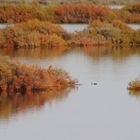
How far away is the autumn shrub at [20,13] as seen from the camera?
54.2 meters

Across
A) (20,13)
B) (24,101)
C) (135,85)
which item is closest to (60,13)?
(20,13)

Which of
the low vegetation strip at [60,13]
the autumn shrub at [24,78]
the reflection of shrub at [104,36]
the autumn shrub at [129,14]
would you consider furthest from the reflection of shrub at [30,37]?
the autumn shrub at [24,78]

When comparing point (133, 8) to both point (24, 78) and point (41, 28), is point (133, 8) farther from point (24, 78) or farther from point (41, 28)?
point (24, 78)

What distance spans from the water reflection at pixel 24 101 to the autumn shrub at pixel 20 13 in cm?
2353

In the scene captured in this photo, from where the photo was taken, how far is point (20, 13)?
54875mm

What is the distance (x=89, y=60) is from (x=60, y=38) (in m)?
6.53

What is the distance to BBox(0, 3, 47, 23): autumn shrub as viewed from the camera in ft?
178

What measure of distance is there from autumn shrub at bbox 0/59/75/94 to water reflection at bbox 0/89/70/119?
34 centimetres

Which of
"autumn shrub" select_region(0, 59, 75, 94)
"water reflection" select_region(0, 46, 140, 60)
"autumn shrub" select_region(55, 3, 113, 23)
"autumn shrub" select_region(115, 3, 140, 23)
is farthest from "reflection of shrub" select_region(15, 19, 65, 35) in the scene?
"autumn shrub" select_region(0, 59, 75, 94)

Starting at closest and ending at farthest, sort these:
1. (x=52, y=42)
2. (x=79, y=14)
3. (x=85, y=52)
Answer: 1. (x=85, y=52)
2. (x=52, y=42)
3. (x=79, y=14)

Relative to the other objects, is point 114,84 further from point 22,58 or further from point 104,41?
point 104,41

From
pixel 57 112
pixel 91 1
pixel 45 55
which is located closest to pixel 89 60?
pixel 45 55

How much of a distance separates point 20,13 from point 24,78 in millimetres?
24857

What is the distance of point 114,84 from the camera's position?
31.7 m
